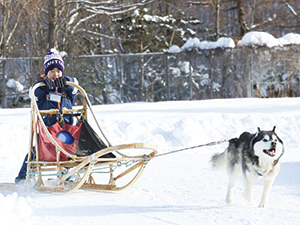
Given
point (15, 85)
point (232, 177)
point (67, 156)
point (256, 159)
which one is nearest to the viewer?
point (256, 159)

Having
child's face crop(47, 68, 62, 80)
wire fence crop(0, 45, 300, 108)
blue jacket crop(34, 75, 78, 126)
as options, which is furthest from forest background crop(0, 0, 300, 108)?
blue jacket crop(34, 75, 78, 126)

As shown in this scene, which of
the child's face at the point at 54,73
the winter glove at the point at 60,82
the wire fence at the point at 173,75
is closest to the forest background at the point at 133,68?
the wire fence at the point at 173,75

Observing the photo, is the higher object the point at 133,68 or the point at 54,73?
→ the point at 133,68

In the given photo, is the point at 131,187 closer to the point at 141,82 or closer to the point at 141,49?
the point at 141,82

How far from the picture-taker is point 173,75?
1365cm

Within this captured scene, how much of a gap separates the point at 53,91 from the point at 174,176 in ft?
6.55

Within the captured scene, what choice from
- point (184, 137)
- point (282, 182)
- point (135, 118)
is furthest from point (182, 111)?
point (282, 182)

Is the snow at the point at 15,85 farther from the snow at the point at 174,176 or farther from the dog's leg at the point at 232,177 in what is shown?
the dog's leg at the point at 232,177

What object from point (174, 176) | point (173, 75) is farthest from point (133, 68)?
point (174, 176)

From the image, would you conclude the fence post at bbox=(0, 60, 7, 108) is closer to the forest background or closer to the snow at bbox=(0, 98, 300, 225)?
the forest background

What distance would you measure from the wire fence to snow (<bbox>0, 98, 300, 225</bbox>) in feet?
5.10

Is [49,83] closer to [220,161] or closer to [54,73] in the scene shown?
[54,73]

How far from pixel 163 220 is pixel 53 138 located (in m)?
1.73

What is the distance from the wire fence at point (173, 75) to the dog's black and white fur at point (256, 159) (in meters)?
8.77
